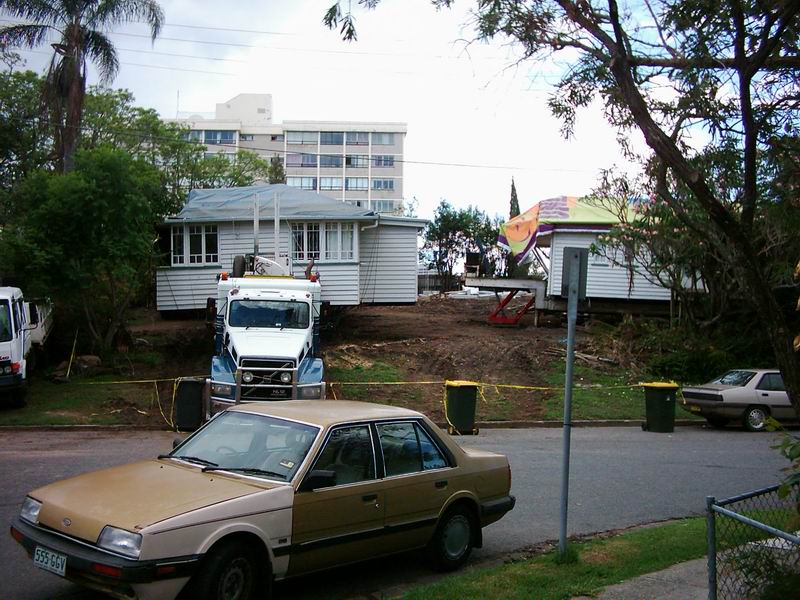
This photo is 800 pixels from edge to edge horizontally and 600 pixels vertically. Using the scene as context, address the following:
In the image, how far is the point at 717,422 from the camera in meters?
20.5

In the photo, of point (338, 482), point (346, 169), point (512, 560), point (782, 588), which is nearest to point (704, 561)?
point (512, 560)

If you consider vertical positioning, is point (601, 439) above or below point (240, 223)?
below

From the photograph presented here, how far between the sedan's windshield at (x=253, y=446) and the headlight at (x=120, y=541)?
1284 millimetres

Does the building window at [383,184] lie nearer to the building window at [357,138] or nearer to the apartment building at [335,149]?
the apartment building at [335,149]

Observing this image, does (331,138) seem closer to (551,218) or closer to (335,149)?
(335,149)

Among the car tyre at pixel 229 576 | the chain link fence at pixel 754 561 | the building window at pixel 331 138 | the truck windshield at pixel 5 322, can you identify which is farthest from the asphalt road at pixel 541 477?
the building window at pixel 331 138

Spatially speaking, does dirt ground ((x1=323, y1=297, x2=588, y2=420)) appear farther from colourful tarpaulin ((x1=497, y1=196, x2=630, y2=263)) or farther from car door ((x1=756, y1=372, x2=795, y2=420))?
car door ((x1=756, y1=372, x2=795, y2=420))

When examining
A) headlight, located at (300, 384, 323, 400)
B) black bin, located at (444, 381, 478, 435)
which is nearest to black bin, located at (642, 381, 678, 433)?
black bin, located at (444, 381, 478, 435)

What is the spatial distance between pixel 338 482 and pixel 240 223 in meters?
23.2

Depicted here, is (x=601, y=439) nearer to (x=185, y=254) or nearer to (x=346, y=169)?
(x=185, y=254)

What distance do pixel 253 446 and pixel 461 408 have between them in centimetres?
1158

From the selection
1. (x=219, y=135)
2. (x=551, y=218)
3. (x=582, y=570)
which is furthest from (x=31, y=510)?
(x=219, y=135)

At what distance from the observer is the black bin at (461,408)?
18.0 meters

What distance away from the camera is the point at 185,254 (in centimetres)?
2900
